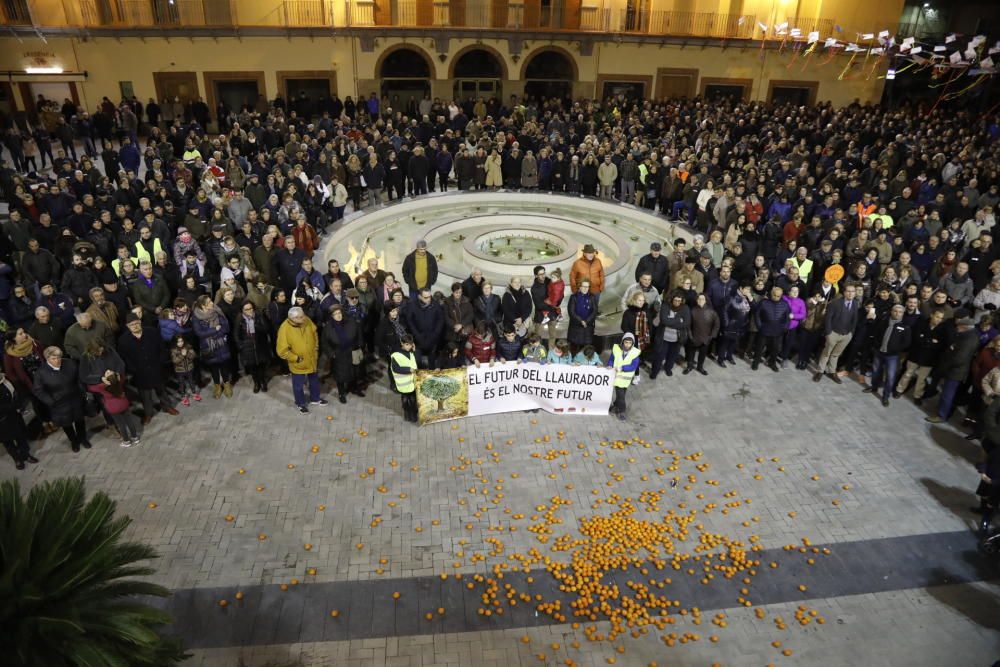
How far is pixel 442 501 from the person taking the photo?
7.78 metres

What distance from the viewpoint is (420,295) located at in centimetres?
948

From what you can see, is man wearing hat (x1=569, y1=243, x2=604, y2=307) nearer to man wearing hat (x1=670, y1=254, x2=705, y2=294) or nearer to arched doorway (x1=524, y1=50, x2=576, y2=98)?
man wearing hat (x1=670, y1=254, x2=705, y2=294)

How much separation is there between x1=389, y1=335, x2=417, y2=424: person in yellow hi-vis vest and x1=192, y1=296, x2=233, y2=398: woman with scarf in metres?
2.49

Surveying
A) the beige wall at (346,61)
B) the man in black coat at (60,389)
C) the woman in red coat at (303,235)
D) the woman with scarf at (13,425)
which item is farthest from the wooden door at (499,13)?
the woman with scarf at (13,425)

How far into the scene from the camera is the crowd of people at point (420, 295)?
8859 millimetres

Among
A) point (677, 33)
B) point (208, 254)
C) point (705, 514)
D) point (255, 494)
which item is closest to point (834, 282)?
point (705, 514)

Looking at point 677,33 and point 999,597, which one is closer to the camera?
point 999,597

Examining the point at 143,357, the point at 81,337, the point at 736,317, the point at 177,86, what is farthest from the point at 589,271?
the point at 177,86

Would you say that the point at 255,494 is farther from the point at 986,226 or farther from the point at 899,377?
the point at 986,226

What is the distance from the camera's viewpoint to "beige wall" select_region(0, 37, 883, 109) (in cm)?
2469

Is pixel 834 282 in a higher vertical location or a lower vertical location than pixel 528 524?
higher

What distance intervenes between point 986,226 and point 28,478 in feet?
53.9

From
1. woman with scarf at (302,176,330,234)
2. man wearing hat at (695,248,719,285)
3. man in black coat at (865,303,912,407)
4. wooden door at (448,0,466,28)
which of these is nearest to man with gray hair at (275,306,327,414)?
woman with scarf at (302,176,330,234)

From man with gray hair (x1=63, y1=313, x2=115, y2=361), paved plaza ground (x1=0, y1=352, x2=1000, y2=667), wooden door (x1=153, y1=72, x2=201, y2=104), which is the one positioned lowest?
paved plaza ground (x1=0, y1=352, x2=1000, y2=667)
